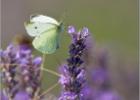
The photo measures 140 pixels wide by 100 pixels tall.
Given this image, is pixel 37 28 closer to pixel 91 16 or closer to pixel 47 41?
pixel 47 41

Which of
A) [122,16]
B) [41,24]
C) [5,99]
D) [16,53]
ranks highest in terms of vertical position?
[41,24]

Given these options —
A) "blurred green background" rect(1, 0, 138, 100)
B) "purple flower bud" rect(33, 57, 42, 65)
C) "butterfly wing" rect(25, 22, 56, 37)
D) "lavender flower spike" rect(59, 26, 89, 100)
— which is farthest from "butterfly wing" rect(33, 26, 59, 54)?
"blurred green background" rect(1, 0, 138, 100)

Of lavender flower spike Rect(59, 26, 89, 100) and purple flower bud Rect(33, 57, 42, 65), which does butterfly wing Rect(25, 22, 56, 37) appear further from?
purple flower bud Rect(33, 57, 42, 65)

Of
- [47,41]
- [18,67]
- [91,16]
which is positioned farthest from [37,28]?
[91,16]

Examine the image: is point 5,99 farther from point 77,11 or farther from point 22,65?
point 77,11

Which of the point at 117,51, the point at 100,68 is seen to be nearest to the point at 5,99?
the point at 100,68

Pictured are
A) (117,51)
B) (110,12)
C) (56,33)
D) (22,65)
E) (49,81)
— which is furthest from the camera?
(110,12)

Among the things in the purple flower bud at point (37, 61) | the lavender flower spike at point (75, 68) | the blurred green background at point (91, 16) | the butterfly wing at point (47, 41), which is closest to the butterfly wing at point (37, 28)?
the butterfly wing at point (47, 41)
